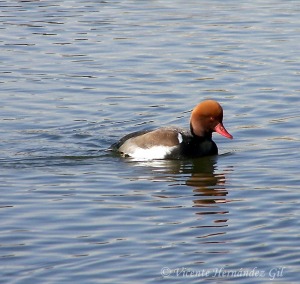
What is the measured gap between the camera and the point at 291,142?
1442 cm

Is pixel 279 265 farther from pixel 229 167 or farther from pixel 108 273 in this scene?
pixel 229 167

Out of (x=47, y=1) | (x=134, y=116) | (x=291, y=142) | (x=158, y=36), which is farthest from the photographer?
(x=47, y=1)

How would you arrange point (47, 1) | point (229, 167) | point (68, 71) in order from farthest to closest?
1. point (47, 1)
2. point (68, 71)
3. point (229, 167)

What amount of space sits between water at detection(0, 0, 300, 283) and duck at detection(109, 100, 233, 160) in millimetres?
188

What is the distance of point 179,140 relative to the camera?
14.2 m

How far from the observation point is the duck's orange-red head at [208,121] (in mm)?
14367

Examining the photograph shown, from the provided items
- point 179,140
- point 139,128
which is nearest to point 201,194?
point 179,140

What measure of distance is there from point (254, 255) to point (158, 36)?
1166cm

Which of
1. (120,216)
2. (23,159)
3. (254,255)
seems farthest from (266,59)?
(254,255)

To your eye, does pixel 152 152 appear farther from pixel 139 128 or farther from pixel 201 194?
pixel 201 194

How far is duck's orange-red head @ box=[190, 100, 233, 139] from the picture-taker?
14367mm

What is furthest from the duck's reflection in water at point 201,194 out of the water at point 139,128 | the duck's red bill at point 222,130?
the duck's red bill at point 222,130

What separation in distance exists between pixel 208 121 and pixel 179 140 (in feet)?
1.65

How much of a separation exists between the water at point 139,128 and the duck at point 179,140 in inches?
7.4
